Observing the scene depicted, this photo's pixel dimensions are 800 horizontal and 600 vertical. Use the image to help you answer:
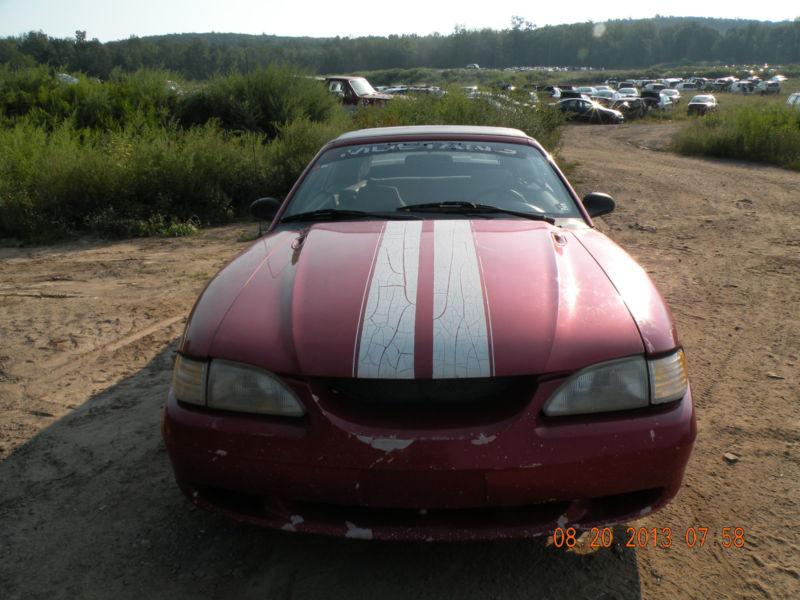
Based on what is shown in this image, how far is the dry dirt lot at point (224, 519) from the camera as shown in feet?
6.99

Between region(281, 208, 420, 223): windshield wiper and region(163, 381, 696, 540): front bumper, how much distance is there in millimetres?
1304

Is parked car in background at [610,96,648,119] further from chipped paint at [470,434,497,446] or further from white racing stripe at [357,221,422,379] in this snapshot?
chipped paint at [470,434,497,446]

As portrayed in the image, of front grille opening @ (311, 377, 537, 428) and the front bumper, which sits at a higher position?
front grille opening @ (311, 377, 537, 428)

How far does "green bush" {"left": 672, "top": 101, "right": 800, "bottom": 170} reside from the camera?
15.1 meters

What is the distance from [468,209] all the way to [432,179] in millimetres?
365

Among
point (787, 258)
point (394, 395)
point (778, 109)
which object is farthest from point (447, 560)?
point (778, 109)

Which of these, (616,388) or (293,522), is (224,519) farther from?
(616,388)

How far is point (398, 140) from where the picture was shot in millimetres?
3652

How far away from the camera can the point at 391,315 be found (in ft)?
6.81

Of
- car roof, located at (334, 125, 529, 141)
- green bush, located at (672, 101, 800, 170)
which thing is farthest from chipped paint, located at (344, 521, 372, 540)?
green bush, located at (672, 101, 800, 170)

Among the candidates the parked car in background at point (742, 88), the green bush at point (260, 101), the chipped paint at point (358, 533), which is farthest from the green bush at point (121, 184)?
the parked car in background at point (742, 88)

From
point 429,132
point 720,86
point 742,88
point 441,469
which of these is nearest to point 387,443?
point 441,469

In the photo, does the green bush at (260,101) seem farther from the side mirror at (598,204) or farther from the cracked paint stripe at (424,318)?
the cracked paint stripe at (424,318)

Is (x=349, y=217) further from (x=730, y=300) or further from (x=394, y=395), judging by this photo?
(x=730, y=300)
